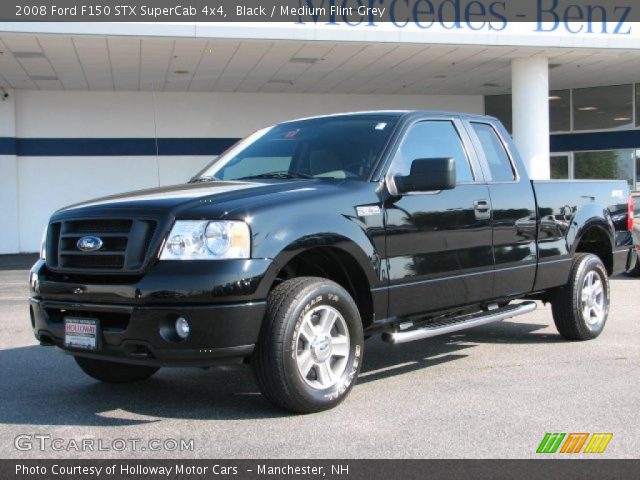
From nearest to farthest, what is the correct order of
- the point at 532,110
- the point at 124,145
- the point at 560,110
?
the point at 532,110 < the point at 124,145 < the point at 560,110

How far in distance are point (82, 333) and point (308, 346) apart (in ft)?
4.43

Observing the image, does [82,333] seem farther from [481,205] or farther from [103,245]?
[481,205]

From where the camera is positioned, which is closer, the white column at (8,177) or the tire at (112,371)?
the tire at (112,371)

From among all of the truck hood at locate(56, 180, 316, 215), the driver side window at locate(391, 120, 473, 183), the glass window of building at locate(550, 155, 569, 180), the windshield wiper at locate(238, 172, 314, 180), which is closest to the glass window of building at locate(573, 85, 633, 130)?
the glass window of building at locate(550, 155, 569, 180)

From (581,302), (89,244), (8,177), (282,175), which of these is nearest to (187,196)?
(89,244)

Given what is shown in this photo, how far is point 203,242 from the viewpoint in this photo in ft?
14.5

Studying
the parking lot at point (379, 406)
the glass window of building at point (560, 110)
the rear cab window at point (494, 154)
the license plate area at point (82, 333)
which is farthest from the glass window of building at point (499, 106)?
the license plate area at point (82, 333)

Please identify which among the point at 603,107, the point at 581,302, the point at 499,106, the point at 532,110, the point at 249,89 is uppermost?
the point at 249,89

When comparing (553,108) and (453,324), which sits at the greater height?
(553,108)

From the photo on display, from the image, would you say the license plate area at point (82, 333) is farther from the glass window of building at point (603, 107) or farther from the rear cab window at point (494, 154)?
the glass window of building at point (603, 107)

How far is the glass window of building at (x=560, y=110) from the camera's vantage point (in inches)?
979

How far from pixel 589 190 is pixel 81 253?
477 cm
